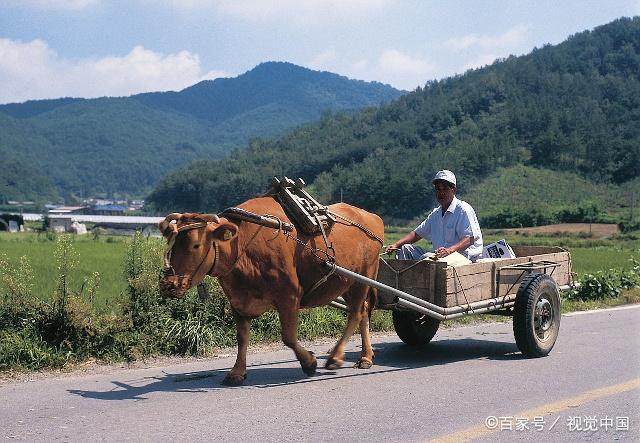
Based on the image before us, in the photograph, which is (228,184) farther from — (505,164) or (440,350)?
(440,350)

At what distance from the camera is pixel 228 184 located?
94.5 m

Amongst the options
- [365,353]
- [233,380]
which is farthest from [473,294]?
[233,380]

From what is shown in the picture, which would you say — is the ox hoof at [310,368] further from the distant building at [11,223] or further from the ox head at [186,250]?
the distant building at [11,223]

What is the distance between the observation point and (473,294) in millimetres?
8086

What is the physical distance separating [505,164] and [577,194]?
12390 mm

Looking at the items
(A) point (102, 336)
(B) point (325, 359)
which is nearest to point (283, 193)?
(B) point (325, 359)

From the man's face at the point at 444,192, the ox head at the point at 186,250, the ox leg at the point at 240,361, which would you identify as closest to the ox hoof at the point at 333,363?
the ox leg at the point at 240,361

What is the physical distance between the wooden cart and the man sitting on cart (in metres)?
0.34

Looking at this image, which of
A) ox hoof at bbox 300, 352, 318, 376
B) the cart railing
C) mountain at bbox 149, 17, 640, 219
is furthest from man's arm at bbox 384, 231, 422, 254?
mountain at bbox 149, 17, 640, 219

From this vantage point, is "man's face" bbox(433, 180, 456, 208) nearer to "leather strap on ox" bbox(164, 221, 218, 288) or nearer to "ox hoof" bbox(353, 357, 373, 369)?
"ox hoof" bbox(353, 357, 373, 369)

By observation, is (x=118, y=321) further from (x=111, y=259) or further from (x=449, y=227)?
(x=111, y=259)

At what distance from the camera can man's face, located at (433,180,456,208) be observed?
8.44 meters

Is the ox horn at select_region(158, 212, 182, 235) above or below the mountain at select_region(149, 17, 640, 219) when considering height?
below

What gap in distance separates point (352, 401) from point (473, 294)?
7.81ft
